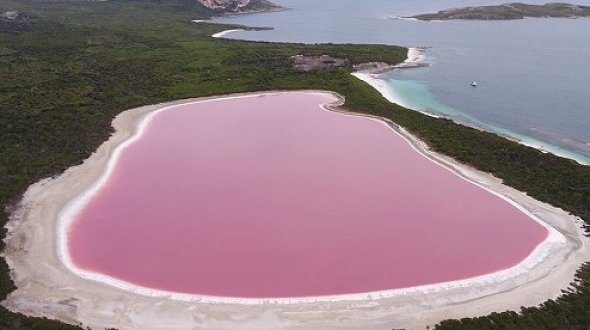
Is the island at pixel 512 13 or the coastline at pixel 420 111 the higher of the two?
the island at pixel 512 13

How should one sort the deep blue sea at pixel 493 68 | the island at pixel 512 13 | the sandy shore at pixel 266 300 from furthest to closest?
the island at pixel 512 13
the deep blue sea at pixel 493 68
the sandy shore at pixel 266 300

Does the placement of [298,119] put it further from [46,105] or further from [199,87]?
[46,105]

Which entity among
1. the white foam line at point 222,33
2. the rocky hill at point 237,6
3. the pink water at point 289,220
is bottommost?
the pink water at point 289,220

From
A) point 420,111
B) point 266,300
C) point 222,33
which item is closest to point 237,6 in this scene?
point 222,33

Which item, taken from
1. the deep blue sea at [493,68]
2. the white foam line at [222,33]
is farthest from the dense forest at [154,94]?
the deep blue sea at [493,68]

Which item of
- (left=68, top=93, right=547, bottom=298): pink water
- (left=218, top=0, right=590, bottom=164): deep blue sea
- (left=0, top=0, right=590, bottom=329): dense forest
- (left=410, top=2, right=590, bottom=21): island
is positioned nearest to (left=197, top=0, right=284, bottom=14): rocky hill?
(left=218, top=0, right=590, bottom=164): deep blue sea

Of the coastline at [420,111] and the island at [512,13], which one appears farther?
the island at [512,13]

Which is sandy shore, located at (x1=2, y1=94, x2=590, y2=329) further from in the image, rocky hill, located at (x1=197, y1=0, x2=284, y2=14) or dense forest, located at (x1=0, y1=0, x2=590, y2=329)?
rocky hill, located at (x1=197, y1=0, x2=284, y2=14)

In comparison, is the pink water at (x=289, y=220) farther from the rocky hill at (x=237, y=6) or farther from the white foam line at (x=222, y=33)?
the rocky hill at (x=237, y=6)
